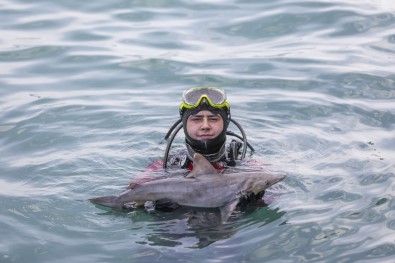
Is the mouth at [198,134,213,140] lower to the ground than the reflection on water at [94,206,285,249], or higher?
higher

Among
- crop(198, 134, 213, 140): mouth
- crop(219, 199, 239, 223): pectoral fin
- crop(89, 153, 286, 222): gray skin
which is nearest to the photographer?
crop(219, 199, 239, 223): pectoral fin

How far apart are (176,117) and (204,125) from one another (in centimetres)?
300

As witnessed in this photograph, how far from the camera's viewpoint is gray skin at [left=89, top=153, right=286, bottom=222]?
8.14 meters

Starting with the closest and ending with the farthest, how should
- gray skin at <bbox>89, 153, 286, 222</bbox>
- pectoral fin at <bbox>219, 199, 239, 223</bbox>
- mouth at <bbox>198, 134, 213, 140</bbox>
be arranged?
pectoral fin at <bbox>219, 199, 239, 223</bbox> < gray skin at <bbox>89, 153, 286, 222</bbox> < mouth at <bbox>198, 134, 213, 140</bbox>

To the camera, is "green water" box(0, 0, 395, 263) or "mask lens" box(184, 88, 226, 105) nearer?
"green water" box(0, 0, 395, 263)

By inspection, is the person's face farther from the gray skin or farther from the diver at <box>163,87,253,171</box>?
the gray skin

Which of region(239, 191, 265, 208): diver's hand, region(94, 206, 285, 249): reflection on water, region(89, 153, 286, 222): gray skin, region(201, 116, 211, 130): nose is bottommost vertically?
region(94, 206, 285, 249): reflection on water

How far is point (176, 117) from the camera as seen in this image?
39.9 feet

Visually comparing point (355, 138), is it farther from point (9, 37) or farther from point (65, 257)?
point (9, 37)

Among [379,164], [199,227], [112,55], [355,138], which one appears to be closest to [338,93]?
[355,138]

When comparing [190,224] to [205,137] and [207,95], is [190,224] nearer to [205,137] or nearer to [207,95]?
[205,137]

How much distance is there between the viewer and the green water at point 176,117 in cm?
829

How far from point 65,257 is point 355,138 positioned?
4794 mm

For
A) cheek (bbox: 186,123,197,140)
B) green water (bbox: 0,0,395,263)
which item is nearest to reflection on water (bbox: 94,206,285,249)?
green water (bbox: 0,0,395,263)
